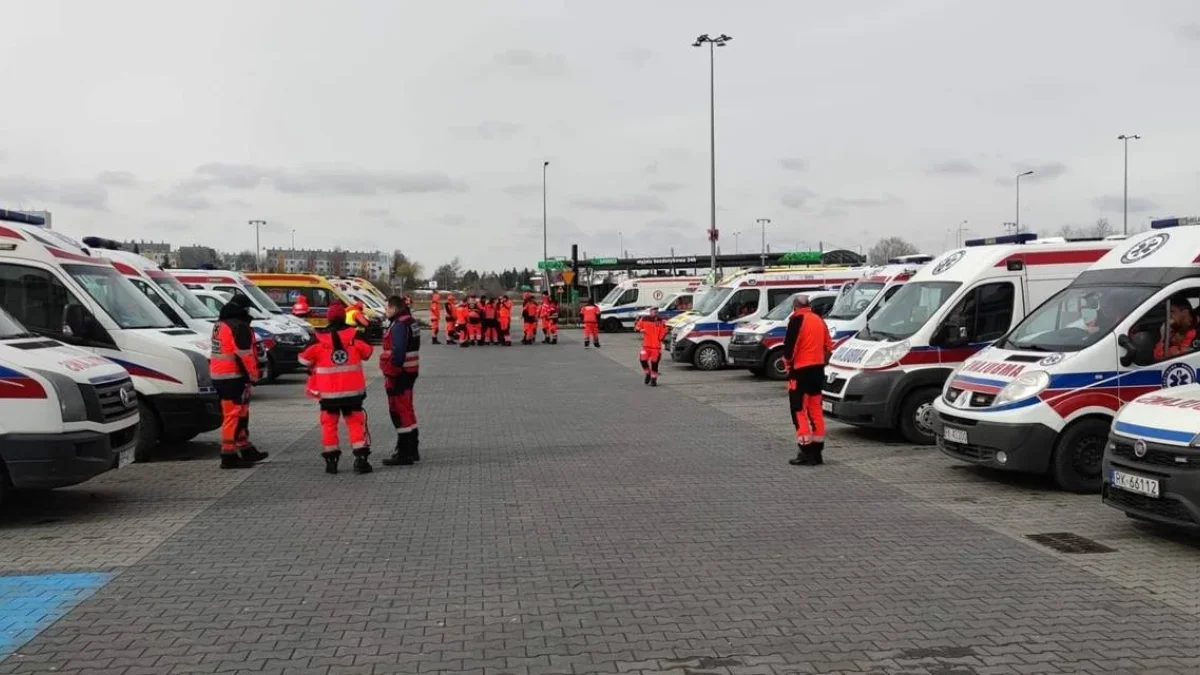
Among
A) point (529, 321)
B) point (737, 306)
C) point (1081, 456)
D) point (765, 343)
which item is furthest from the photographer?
point (529, 321)

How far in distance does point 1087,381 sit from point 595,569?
Result: 5090 mm

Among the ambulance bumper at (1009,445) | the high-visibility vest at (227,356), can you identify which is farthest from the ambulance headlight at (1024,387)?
the high-visibility vest at (227,356)

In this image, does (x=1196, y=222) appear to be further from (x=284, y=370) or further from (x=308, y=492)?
(x=284, y=370)

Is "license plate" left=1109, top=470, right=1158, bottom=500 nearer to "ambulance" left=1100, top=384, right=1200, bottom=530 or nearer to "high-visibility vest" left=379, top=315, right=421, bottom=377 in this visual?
"ambulance" left=1100, top=384, right=1200, bottom=530

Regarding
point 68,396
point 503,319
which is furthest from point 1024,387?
point 503,319

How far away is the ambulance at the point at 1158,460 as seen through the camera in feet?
20.8

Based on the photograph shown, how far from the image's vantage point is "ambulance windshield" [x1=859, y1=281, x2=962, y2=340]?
466 inches

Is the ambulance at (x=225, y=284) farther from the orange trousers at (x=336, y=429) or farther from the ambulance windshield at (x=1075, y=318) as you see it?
the ambulance windshield at (x=1075, y=318)

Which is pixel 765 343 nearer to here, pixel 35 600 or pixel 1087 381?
pixel 1087 381

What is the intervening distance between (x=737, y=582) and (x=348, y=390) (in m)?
4.98

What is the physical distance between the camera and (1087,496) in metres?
8.52

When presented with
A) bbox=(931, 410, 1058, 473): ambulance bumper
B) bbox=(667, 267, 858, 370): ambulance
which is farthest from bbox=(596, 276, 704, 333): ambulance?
bbox=(931, 410, 1058, 473): ambulance bumper

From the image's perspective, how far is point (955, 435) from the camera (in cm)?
909

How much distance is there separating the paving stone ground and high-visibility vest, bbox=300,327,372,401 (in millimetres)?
902
